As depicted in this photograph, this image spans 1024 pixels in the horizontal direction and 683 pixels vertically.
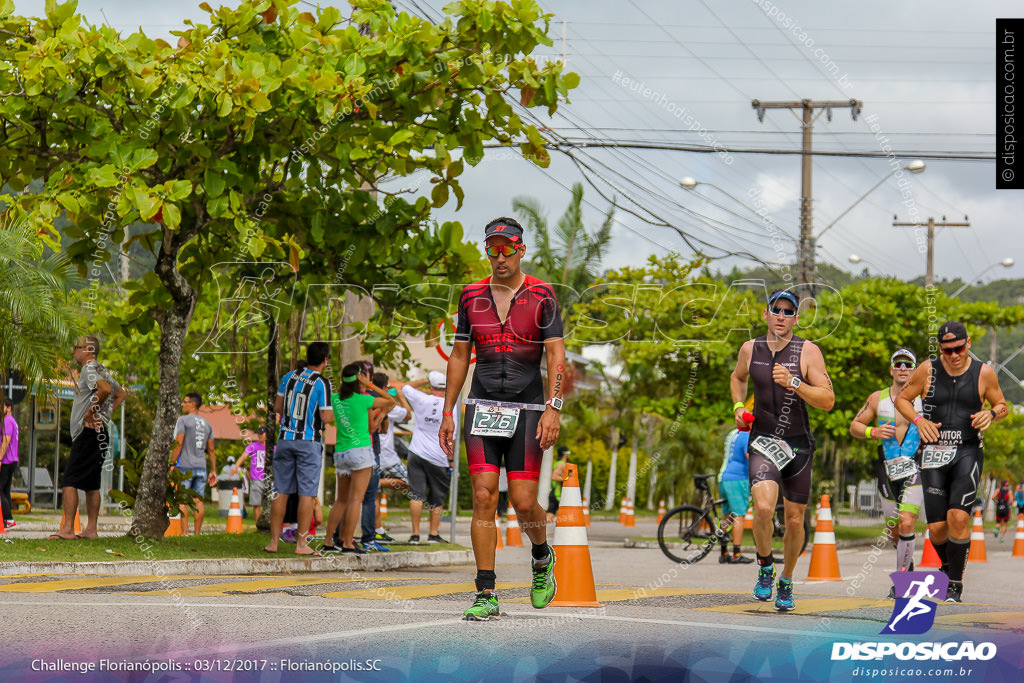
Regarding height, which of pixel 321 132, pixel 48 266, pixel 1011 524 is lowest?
pixel 1011 524

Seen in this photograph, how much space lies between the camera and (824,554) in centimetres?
1165

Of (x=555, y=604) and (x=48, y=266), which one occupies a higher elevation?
(x=48, y=266)

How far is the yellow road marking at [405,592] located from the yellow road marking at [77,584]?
1.65m

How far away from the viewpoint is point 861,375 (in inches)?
937

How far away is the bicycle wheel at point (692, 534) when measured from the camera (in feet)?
52.6

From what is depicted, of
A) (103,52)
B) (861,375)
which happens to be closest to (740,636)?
(103,52)

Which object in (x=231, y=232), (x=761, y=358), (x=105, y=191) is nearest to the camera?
(x=761, y=358)

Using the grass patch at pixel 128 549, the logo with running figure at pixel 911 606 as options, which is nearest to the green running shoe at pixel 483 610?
the logo with running figure at pixel 911 606

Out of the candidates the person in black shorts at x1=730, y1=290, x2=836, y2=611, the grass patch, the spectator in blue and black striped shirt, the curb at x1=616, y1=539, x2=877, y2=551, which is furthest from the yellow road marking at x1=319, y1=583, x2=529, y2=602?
the curb at x1=616, y1=539, x2=877, y2=551

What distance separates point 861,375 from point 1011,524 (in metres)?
31.6

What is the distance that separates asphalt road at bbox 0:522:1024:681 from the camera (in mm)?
5227

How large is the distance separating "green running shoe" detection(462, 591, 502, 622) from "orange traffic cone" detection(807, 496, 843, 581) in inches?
222

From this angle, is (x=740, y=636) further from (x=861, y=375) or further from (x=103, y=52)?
(x=861, y=375)

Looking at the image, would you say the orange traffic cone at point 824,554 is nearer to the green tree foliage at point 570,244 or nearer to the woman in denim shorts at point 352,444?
the woman in denim shorts at point 352,444
